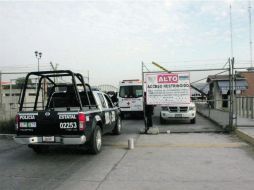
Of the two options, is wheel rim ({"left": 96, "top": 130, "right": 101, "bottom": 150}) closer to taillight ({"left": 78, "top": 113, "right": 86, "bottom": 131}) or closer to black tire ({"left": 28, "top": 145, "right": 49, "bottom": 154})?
taillight ({"left": 78, "top": 113, "right": 86, "bottom": 131})

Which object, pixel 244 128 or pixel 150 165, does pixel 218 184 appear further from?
pixel 244 128

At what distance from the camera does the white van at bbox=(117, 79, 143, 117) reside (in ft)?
69.9

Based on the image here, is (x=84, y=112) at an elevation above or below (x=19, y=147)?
above

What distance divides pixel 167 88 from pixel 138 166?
6326 millimetres

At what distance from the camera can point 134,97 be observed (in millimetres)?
21453

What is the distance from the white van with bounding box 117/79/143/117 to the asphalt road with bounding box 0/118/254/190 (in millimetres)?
9410

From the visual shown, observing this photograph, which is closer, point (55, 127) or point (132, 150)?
point (55, 127)

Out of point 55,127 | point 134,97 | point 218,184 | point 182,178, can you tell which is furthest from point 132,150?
point 134,97

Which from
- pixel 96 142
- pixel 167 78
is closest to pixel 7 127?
pixel 96 142

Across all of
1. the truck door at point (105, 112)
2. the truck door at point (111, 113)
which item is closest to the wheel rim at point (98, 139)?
the truck door at point (105, 112)

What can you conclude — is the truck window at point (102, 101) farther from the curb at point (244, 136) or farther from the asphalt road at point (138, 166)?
the curb at point (244, 136)

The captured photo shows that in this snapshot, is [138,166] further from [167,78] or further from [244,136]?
[167,78]

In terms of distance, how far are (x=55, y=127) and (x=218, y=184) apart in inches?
168

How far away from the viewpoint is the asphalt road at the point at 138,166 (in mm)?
6625
